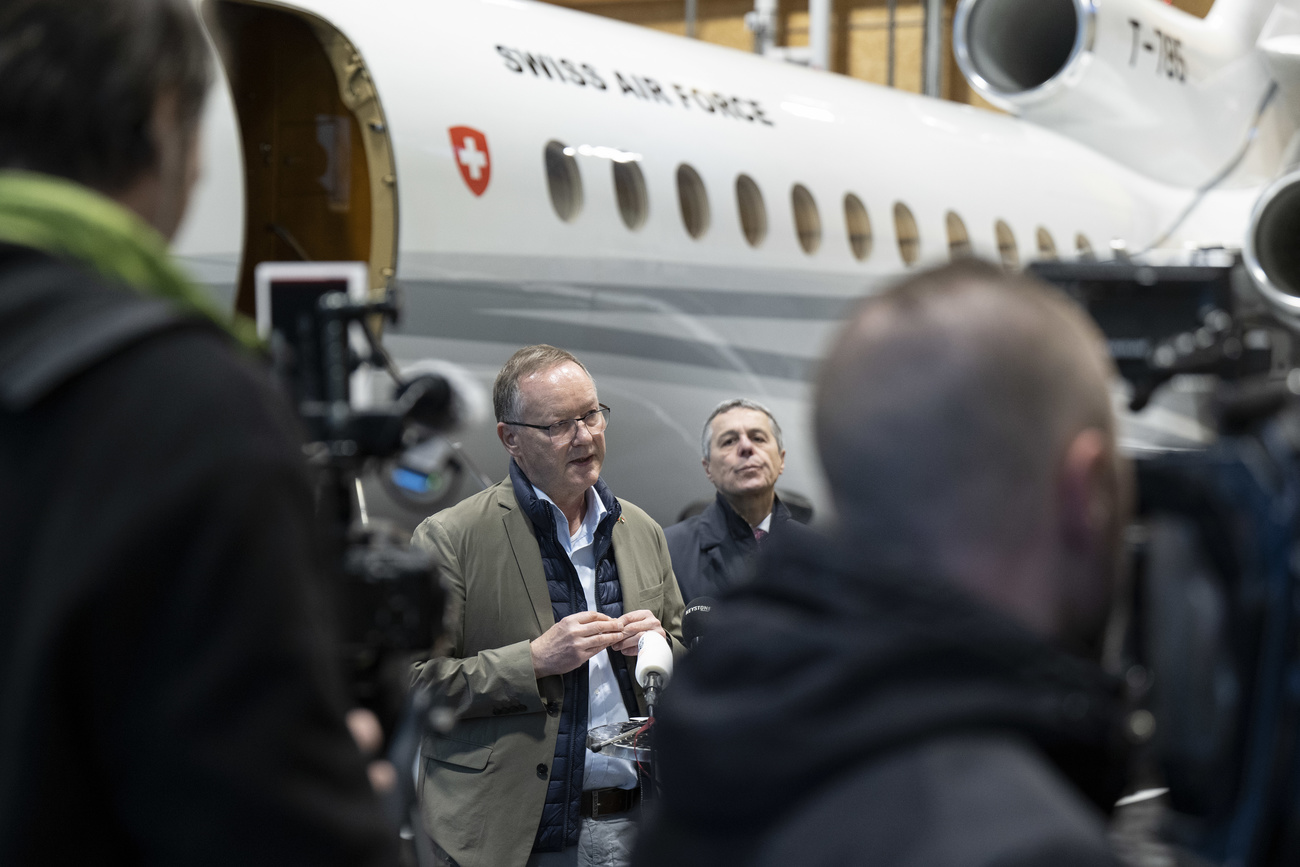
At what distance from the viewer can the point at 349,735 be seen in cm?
115

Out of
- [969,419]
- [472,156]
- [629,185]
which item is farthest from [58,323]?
[629,185]

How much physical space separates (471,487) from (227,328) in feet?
13.2

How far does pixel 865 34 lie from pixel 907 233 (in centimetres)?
874

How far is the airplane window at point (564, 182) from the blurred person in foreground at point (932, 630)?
465 cm

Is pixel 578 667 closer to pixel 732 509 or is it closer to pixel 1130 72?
pixel 732 509

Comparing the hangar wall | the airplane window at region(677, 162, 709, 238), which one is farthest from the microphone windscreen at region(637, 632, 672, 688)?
the hangar wall

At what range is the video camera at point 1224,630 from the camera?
0.96 m

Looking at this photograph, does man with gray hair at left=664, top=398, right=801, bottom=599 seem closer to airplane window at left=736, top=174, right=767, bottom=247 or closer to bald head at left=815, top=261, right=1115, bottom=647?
airplane window at left=736, top=174, right=767, bottom=247

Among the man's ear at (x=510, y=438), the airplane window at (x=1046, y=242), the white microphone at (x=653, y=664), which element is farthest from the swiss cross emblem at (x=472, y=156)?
the airplane window at (x=1046, y=242)

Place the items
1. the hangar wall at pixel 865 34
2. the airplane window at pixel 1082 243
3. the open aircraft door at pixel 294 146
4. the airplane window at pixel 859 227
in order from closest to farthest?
the open aircraft door at pixel 294 146 → the airplane window at pixel 859 227 → the airplane window at pixel 1082 243 → the hangar wall at pixel 865 34

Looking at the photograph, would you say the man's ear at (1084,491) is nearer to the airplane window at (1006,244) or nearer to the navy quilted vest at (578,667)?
the navy quilted vest at (578,667)

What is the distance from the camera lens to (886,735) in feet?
2.85

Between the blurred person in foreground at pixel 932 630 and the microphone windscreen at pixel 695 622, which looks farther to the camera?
the microphone windscreen at pixel 695 622

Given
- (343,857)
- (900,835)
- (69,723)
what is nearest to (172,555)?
(69,723)
